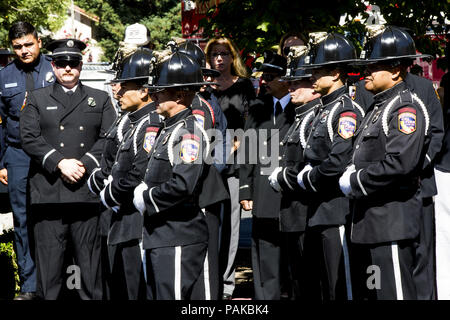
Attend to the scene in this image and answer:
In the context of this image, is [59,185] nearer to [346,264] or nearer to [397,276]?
[346,264]

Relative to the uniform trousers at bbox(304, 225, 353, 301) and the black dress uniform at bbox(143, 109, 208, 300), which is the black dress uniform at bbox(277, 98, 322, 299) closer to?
the uniform trousers at bbox(304, 225, 353, 301)

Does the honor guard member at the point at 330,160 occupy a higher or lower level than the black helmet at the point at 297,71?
lower

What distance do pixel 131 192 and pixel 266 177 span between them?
71.1 inches

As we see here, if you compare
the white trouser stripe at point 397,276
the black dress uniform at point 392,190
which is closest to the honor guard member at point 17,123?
the black dress uniform at point 392,190

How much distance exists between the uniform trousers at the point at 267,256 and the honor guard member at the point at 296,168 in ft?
1.41

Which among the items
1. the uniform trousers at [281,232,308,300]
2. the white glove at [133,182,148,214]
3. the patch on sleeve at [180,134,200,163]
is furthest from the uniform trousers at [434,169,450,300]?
the white glove at [133,182,148,214]

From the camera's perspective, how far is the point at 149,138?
5781mm

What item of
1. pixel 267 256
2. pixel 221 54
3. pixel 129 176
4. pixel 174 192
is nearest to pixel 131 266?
pixel 129 176

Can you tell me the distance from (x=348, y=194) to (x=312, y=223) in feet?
2.37

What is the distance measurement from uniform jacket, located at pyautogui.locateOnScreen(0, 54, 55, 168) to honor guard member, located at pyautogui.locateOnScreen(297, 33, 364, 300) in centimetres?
310

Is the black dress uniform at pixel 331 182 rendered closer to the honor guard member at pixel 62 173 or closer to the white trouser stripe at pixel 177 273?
the white trouser stripe at pixel 177 273

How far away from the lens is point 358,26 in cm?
808

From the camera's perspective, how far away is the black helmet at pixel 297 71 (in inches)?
258
